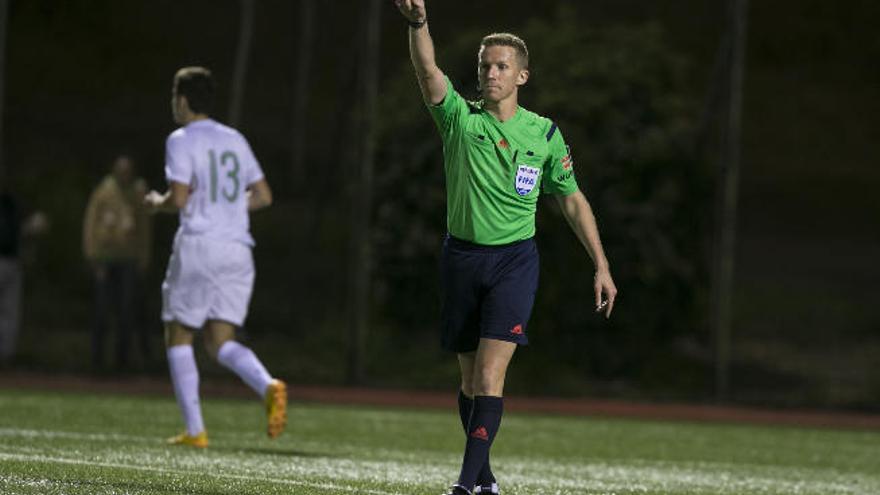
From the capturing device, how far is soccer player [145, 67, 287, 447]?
451 inches

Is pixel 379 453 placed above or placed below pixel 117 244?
below

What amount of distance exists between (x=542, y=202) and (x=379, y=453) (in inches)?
337

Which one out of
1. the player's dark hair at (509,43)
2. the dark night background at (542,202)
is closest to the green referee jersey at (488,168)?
the player's dark hair at (509,43)

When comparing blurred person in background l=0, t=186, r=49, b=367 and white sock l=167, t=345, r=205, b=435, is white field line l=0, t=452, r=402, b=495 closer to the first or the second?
white sock l=167, t=345, r=205, b=435

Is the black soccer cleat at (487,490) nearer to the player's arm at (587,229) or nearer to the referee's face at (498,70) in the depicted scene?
the player's arm at (587,229)

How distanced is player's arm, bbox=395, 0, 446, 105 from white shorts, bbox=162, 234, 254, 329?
3.62 metres

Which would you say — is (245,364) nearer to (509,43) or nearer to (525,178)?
(525,178)

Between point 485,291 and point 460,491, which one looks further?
point 485,291

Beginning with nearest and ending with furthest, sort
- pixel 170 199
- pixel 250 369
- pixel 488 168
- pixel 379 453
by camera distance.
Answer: pixel 488 168, pixel 170 199, pixel 250 369, pixel 379 453

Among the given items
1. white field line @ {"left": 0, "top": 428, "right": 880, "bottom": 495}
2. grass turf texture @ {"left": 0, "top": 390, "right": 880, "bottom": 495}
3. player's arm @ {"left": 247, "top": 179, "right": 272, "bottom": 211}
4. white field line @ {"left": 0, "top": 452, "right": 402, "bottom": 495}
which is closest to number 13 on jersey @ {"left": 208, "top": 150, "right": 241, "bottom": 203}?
player's arm @ {"left": 247, "top": 179, "right": 272, "bottom": 211}

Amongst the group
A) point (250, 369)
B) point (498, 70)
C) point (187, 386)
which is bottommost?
point (187, 386)

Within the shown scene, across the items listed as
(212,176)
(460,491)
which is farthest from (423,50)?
(212,176)

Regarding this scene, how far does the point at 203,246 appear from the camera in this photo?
1150 centimetres

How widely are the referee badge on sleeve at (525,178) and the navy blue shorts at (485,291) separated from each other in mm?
227
